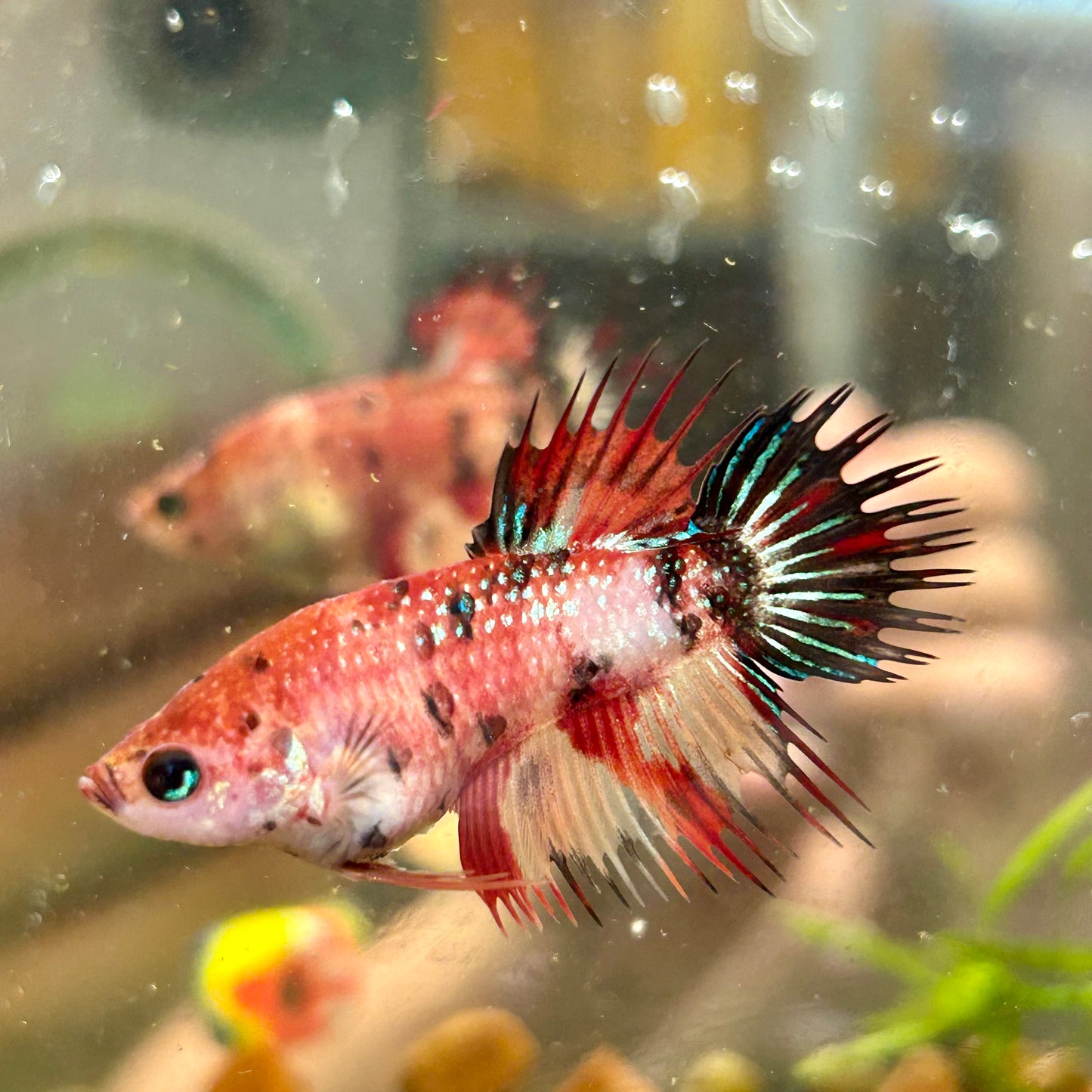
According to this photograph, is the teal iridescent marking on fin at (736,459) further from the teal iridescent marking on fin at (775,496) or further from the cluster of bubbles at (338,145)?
the cluster of bubbles at (338,145)

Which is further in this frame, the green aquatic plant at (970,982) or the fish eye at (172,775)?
the green aquatic plant at (970,982)

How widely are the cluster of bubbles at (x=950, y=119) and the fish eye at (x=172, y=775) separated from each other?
1365 mm

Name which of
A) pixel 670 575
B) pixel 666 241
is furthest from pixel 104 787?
pixel 666 241

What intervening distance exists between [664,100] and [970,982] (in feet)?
4.67

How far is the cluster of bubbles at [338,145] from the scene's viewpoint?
119 centimetres

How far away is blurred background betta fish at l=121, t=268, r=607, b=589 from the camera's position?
1.19 meters

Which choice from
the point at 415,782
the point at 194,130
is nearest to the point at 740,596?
the point at 415,782

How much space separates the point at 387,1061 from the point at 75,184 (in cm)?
135

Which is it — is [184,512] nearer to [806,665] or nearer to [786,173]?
[806,665]

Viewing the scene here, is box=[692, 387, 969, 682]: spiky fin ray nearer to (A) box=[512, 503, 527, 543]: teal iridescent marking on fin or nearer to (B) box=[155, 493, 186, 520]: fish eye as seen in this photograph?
(A) box=[512, 503, 527, 543]: teal iridescent marking on fin

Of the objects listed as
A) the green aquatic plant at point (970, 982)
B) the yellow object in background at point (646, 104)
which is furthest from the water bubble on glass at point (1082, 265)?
the green aquatic plant at point (970, 982)

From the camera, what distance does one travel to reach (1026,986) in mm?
1203

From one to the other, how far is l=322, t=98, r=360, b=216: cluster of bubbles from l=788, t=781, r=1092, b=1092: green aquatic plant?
127cm

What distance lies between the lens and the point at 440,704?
2.19 feet
